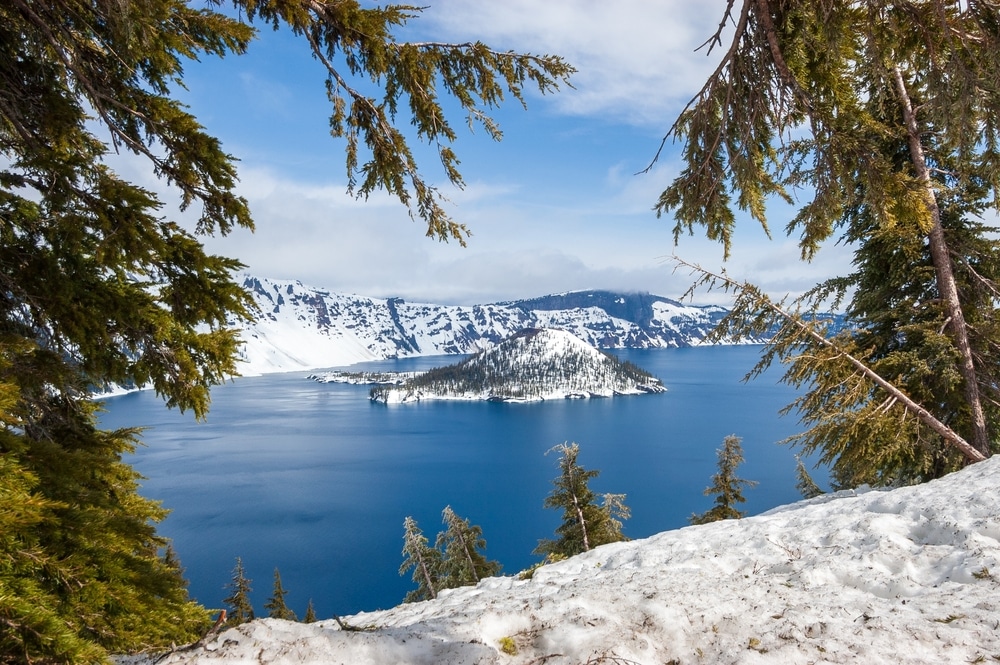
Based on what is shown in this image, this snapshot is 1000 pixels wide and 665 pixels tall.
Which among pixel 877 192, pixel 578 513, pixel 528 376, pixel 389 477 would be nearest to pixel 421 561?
pixel 578 513

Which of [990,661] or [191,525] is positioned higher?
[990,661]

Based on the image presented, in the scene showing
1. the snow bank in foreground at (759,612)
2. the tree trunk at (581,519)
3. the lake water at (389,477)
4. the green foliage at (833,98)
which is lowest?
the lake water at (389,477)

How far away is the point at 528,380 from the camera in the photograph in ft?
550

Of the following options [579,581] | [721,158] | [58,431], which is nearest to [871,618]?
[579,581]

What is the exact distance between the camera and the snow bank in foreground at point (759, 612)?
286 centimetres

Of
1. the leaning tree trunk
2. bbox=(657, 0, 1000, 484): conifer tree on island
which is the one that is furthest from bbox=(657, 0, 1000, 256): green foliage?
the leaning tree trunk

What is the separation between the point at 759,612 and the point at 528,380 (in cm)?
16525

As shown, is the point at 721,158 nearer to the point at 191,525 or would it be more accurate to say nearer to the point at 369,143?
the point at 369,143

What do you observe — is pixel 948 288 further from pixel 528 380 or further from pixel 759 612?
pixel 528 380

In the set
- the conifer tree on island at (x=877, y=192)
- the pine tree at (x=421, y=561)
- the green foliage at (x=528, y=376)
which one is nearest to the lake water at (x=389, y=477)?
the pine tree at (x=421, y=561)

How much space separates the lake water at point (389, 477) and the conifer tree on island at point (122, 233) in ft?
132

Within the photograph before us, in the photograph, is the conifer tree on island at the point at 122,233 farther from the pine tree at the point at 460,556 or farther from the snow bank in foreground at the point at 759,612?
the pine tree at the point at 460,556

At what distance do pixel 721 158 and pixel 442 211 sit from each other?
278cm

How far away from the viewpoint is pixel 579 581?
5254mm
